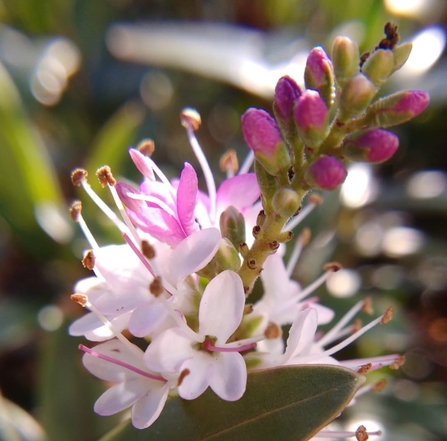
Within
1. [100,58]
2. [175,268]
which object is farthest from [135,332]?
[100,58]

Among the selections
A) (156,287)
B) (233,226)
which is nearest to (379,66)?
(233,226)

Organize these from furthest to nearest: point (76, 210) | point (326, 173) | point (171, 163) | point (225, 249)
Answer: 1. point (171, 163)
2. point (76, 210)
3. point (225, 249)
4. point (326, 173)

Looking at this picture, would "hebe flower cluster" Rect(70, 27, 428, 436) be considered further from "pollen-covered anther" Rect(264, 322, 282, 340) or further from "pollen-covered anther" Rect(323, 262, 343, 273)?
"pollen-covered anther" Rect(323, 262, 343, 273)

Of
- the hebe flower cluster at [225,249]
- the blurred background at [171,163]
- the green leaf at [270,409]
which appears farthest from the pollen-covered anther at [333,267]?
the blurred background at [171,163]

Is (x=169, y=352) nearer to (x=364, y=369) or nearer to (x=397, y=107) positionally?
(x=364, y=369)

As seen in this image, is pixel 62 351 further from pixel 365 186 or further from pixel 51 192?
pixel 365 186

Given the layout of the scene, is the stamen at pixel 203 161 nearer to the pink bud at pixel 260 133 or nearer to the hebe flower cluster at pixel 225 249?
the hebe flower cluster at pixel 225 249

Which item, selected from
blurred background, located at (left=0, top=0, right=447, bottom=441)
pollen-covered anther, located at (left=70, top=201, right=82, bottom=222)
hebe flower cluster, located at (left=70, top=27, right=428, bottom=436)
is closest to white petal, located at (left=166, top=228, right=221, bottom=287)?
hebe flower cluster, located at (left=70, top=27, right=428, bottom=436)
